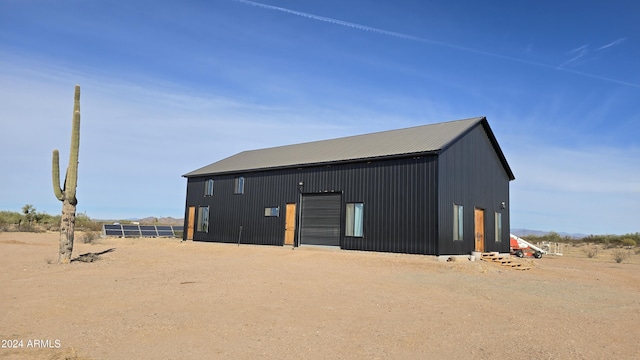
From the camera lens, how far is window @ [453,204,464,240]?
19.5m

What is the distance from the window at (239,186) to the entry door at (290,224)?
4.37m

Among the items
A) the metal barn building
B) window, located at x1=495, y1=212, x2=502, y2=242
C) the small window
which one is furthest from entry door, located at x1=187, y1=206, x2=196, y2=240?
window, located at x1=495, y1=212, x2=502, y2=242

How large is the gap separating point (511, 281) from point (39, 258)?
53.8 feet

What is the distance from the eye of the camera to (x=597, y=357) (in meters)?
5.69

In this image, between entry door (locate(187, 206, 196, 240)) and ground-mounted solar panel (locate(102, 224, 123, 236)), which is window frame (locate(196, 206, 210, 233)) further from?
ground-mounted solar panel (locate(102, 224, 123, 236))

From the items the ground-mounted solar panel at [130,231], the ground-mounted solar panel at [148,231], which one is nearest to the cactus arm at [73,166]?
the ground-mounted solar panel at [130,231]

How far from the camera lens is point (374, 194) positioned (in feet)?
65.9

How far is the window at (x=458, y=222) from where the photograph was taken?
19461 millimetres

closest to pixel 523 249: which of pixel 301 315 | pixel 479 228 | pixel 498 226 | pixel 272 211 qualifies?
pixel 498 226

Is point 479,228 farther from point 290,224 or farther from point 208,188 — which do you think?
point 208,188

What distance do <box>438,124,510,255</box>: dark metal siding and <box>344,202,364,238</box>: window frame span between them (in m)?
3.84

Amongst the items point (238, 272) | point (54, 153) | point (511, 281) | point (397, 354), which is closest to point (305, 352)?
point (397, 354)

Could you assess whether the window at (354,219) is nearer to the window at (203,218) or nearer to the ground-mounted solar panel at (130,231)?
the window at (203,218)

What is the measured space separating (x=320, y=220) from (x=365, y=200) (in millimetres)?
3084
